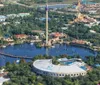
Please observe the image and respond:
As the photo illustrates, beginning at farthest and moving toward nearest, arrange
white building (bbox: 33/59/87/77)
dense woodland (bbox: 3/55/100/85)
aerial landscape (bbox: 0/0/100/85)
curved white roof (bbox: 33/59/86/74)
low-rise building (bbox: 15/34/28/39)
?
low-rise building (bbox: 15/34/28/39) → curved white roof (bbox: 33/59/86/74) → white building (bbox: 33/59/87/77) → aerial landscape (bbox: 0/0/100/85) → dense woodland (bbox: 3/55/100/85)

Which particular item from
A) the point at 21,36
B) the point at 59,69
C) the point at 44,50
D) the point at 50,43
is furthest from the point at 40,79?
the point at 21,36

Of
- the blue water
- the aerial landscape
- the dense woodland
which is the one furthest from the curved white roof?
the blue water

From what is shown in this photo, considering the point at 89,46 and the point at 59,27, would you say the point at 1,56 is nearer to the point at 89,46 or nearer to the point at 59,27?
the point at 89,46

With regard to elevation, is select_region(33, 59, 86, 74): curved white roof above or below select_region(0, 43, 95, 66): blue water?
above

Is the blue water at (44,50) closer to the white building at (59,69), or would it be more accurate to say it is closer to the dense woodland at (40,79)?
the white building at (59,69)

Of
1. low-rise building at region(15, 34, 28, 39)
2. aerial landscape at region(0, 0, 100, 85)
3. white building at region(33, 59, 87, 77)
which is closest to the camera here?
aerial landscape at region(0, 0, 100, 85)

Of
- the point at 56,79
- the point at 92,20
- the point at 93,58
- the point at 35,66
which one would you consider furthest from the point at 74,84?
the point at 92,20

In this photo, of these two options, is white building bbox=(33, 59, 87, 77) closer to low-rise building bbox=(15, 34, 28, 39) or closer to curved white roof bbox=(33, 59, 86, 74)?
curved white roof bbox=(33, 59, 86, 74)

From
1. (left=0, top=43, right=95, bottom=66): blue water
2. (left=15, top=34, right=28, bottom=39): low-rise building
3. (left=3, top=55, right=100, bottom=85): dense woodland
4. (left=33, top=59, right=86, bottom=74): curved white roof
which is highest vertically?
(left=33, top=59, right=86, bottom=74): curved white roof
